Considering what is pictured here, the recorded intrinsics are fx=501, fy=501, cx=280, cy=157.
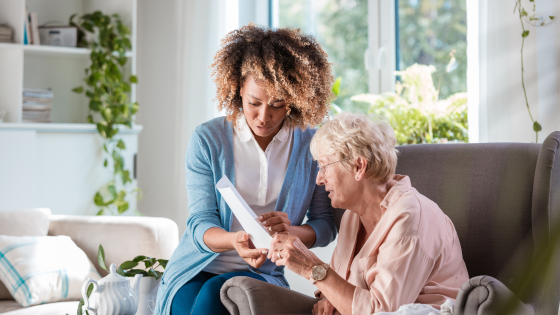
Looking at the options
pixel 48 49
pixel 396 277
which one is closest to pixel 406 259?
pixel 396 277

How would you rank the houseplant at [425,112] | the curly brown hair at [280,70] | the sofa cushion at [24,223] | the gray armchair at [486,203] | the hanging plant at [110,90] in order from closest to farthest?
1. the gray armchair at [486,203]
2. the curly brown hair at [280,70]
3. the sofa cushion at [24,223]
4. the houseplant at [425,112]
5. the hanging plant at [110,90]

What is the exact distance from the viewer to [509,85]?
2.16 meters

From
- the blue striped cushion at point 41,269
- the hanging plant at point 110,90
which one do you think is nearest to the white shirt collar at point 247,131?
the blue striped cushion at point 41,269

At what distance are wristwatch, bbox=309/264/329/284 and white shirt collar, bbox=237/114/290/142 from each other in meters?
0.50

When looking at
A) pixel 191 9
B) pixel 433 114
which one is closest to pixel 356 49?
pixel 433 114

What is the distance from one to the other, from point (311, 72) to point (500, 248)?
0.79 meters

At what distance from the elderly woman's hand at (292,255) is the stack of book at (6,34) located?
2241 millimetres

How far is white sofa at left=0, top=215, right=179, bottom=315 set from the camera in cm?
223

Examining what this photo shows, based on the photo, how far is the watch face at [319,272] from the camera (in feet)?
4.04

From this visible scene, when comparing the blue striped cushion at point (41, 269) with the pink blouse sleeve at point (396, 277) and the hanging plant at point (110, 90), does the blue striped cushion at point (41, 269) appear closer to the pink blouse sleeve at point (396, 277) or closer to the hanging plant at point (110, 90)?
the hanging plant at point (110, 90)

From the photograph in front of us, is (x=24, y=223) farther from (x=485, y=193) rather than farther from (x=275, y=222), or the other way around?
(x=485, y=193)

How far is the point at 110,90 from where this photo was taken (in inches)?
121

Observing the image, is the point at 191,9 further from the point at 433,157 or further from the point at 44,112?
the point at 433,157

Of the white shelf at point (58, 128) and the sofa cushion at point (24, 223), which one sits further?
the white shelf at point (58, 128)
